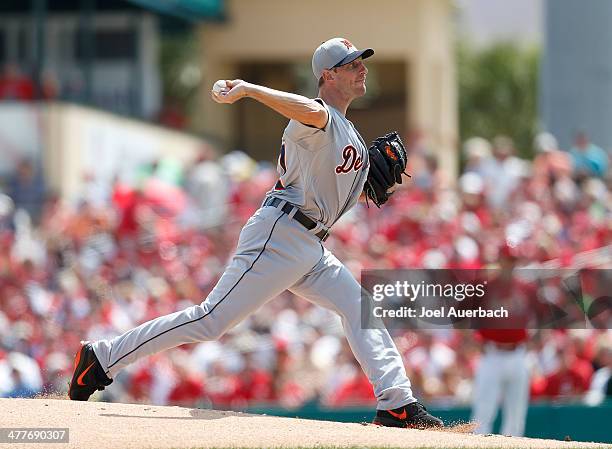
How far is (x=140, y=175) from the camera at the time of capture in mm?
17844

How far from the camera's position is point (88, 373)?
669 cm

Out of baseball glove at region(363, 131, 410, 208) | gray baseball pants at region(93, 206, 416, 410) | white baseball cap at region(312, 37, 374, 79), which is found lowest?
gray baseball pants at region(93, 206, 416, 410)

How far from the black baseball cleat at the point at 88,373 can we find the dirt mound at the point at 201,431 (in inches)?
3.8

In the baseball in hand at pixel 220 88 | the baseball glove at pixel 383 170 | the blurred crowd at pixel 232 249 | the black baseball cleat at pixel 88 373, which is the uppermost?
the baseball in hand at pixel 220 88

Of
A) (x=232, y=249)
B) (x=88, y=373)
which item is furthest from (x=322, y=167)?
(x=232, y=249)

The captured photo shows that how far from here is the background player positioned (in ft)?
21.0

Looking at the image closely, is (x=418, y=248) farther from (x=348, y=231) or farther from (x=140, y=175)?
(x=140, y=175)

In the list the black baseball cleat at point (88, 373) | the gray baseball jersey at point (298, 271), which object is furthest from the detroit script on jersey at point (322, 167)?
the black baseball cleat at point (88, 373)

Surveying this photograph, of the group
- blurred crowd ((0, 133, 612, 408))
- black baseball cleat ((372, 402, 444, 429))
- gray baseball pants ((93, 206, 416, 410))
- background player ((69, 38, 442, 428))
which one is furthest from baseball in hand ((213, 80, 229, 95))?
blurred crowd ((0, 133, 612, 408))

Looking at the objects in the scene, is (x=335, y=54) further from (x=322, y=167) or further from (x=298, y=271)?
(x=298, y=271)

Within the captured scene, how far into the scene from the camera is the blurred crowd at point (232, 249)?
38.9ft

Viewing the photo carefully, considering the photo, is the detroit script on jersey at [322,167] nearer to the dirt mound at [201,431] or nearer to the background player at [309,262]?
the background player at [309,262]

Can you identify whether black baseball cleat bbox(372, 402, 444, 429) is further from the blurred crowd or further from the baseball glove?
the blurred crowd

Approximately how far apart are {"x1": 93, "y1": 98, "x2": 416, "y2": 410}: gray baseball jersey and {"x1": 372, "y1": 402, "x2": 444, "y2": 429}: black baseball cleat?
1.4 inches
